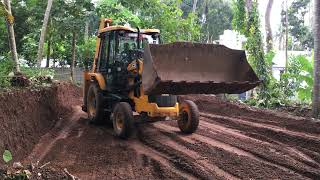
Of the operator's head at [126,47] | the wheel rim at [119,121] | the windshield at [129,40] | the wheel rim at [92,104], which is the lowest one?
the wheel rim at [119,121]

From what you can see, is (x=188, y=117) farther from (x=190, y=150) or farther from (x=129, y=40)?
(x=129, y=40)

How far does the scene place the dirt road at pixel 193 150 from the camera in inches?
296

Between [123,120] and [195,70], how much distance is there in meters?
2.16

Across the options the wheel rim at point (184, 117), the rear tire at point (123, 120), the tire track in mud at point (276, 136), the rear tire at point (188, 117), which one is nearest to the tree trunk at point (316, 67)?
the tire track in mud at point (276, 136)

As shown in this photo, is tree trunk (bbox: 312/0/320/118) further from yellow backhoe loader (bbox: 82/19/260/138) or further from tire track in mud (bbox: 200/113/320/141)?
yellow backhoe loader (bbox: 82/19/260/138)

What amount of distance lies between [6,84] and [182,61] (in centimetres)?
502

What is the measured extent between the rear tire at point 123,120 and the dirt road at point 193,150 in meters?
0.22

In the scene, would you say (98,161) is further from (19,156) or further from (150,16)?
(150,16)

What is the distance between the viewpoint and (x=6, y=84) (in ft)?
37.8

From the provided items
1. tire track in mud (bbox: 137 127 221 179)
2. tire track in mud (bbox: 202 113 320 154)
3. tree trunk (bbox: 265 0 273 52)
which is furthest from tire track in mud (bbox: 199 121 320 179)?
tree trunk (bbox: 265 0 273 52)

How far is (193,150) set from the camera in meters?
9.02

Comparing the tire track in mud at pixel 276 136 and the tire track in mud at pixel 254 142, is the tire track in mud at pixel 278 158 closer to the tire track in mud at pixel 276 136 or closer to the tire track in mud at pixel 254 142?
the tire track in mud at pixel 254 142

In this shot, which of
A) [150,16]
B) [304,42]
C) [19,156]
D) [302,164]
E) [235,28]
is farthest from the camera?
[304,42]

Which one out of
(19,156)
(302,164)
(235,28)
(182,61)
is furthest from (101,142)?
(235,28)
